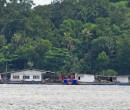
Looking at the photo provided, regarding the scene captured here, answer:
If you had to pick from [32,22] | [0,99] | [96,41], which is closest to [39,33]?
[32,22]

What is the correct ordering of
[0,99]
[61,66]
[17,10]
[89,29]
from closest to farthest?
[0,99] < [61,66] < [89,29] < [17,10]

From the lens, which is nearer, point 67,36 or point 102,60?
point 102,60

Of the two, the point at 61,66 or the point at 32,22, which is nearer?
the point at 61,66

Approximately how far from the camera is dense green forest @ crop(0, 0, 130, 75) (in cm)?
12200

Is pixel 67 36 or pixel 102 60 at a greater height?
pixel 67 36

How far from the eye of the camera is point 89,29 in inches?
5157

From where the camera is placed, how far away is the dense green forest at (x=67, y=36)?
122000mm

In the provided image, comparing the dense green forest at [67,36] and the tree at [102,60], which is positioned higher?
the dense green forest at [67,36]

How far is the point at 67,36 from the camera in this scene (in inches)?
5089

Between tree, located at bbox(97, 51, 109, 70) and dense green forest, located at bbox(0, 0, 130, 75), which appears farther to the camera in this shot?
dense green forest, located at bbox(0, 0, 130, 75)

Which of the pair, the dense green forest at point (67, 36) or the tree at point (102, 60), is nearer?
the tree at point (102, 60)

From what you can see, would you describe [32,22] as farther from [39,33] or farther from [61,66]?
[61,66]

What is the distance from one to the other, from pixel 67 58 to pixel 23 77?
23.8 feet

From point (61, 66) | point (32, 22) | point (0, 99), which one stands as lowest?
point (0, 99)
